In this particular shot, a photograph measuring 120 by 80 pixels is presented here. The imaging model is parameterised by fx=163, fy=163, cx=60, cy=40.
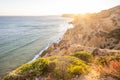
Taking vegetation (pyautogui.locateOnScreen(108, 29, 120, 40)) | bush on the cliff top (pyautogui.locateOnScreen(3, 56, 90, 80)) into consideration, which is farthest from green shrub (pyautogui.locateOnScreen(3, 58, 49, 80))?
vegetation (pyautogui.locateOnScreen(108, 29, 120, 40))

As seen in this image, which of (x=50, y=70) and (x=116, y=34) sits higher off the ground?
(x=50, y=70)

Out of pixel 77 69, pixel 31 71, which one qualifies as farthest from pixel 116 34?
pixel 31 71

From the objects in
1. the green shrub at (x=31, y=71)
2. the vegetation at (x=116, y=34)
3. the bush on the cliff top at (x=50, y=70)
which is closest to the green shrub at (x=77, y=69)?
the bush on the cliff top at (x=50, y=70)

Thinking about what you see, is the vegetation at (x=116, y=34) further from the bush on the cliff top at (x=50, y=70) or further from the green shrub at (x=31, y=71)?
the green shrub at (x=31, y=71)

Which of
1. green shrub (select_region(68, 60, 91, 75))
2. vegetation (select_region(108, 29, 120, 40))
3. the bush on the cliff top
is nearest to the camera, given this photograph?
the bush on the cliff top

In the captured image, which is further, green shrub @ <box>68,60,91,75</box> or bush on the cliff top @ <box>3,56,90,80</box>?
green shrub @ <box>68,60,91,75</box>

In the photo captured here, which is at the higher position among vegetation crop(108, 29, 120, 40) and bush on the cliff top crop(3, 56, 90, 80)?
bush on the cliff top crop(3, 56, 90, 80)

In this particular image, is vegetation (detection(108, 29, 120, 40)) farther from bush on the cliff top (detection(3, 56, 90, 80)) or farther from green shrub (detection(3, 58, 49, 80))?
green shrub (detection(3, 58, 49, 80))

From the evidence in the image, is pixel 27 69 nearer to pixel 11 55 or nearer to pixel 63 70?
pixel 63 70

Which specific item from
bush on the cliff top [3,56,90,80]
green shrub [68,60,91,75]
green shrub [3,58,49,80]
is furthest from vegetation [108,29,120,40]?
green shrub [3,58,49,80]

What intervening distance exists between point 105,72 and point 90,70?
33.2 inches

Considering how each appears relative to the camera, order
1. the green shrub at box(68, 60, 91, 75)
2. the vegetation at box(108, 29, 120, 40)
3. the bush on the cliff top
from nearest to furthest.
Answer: the bush on the cliff top < the green shrub at box(68, 60, 91, 75) < the vegetation at box(108, 29, 120, 40)

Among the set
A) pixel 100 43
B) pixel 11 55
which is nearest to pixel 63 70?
pixel 100 43

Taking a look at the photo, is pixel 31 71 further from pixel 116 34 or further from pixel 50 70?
pixel 116 34
